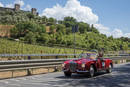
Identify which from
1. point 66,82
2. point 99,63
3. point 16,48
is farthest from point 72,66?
point 16,48

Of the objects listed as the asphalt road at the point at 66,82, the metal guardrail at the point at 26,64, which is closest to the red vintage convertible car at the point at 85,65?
the asphalt road at the point at 66,82

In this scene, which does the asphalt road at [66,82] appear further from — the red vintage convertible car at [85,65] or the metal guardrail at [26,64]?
the metal guardrail at [26,64]

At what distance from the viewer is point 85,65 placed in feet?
39.8

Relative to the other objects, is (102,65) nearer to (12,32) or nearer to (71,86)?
(71,86)

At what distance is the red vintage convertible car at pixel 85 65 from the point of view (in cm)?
1215

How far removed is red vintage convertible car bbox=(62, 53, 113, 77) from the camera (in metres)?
12.1

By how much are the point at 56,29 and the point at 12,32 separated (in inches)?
1426

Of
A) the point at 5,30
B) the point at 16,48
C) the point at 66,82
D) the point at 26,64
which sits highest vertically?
the point at 5,30

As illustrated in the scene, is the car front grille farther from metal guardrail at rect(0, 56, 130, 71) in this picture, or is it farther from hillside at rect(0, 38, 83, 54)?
hillside at rect(0, 38, 83, 54)

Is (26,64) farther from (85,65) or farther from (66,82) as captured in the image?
(66,82)

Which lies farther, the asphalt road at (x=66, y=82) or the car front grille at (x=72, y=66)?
the car front grille at (x=72, y=66)

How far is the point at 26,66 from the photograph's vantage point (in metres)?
13.9

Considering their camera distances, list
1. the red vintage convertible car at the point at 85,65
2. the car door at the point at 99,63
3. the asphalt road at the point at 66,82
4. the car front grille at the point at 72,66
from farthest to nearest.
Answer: the car door at the point at 99,63, the car front grille at the point at 72,66, the red vintage convertible car at the point at 85,65, the asphalt road at the point at 66,82

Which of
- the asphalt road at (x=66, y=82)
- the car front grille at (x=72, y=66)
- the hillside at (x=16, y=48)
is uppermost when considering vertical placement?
the hillside at (x=16, y=48)
